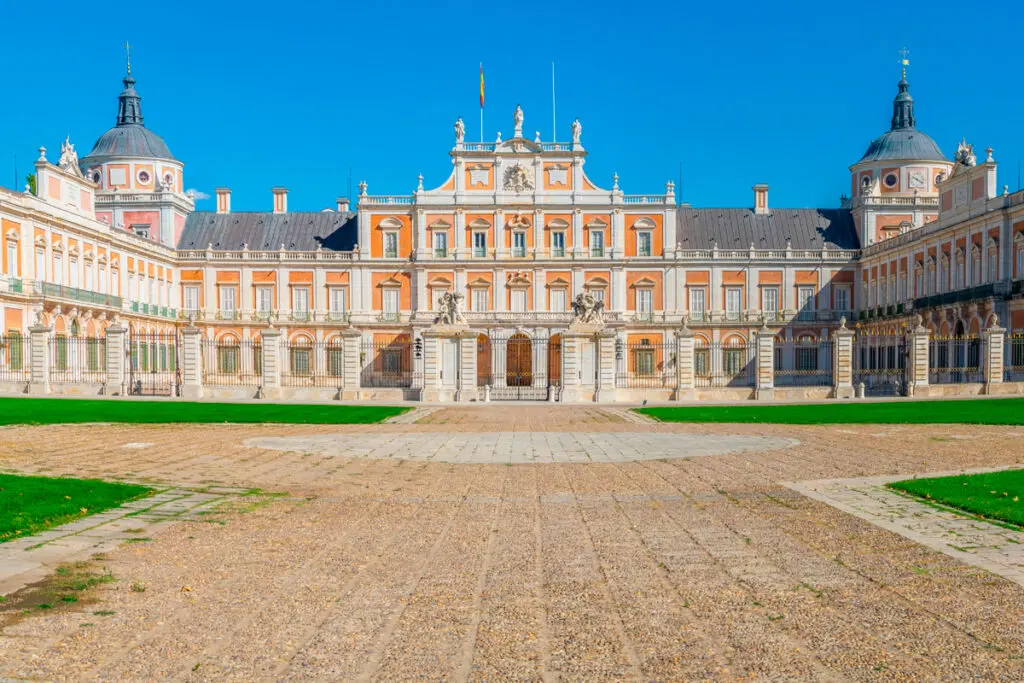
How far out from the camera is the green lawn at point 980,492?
9805 mm

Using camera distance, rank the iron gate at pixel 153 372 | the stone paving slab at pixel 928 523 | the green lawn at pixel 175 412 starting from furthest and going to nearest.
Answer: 1. the iron gate at pixel 153 372
2. the green lawn at pixel 175 412
3. the stone paving slab at pixel 928 523

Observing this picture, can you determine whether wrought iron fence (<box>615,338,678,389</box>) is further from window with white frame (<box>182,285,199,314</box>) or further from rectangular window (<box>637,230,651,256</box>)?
window with white frame (<box>182,285,199,314</box>)

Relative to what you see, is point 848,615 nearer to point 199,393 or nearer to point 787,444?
point 787,444

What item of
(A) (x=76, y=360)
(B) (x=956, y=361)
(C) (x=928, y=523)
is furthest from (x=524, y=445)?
(B) (x=956, y=361)

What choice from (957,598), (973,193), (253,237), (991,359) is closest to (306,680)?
(957,598)

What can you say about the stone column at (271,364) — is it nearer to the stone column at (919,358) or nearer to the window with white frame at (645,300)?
the stone column at (919,358)

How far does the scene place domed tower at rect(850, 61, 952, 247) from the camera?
63062mm

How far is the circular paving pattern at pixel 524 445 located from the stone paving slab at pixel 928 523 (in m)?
3.99

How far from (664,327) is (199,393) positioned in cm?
3189

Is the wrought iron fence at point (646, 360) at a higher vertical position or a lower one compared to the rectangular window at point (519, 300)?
lower

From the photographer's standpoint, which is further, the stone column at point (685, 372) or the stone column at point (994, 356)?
the stone column at point (685, 372)

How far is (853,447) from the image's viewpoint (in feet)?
56.1

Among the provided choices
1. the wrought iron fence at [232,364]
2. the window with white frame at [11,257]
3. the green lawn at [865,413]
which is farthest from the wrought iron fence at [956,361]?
the window with white frame at [11,257]

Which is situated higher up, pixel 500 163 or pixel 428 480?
pixel 500 163
